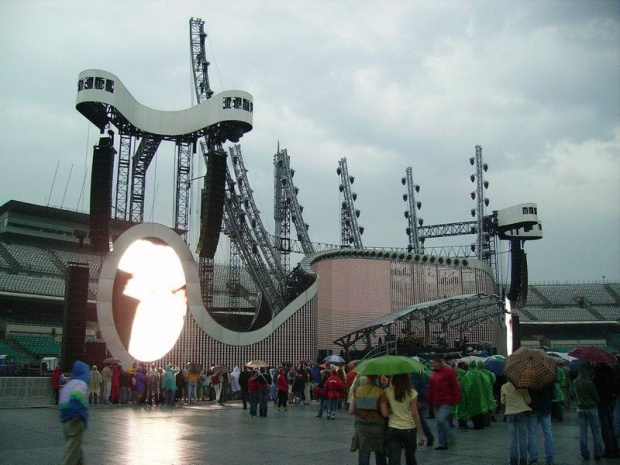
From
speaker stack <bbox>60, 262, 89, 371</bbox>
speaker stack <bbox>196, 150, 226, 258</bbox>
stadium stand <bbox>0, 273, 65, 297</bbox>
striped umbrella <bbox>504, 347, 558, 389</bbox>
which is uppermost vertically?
speaker stack <bbox>196, 150, 226, 258</bbox>

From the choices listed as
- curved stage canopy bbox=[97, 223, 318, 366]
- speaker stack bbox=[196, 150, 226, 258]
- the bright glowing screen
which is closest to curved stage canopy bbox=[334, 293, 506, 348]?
curved stage canopy bbox=[97, 223, 318, 366]

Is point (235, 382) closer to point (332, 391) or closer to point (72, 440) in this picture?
point (332, 391)

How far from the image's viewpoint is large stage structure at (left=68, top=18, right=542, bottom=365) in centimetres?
2903

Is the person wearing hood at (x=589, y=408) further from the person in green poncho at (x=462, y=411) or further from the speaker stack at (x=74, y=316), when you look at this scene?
the speaker stack at (x=74, y=316)

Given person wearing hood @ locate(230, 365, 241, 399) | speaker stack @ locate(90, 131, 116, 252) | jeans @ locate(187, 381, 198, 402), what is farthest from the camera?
speaker stack @ locate(90, 131, 116, 252)

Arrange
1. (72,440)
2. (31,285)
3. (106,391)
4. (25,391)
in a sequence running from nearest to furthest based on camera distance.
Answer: (72,440)
(25,391)
(106,391)
(31,285)

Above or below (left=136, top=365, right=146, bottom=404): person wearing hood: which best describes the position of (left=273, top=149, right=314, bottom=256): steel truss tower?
above

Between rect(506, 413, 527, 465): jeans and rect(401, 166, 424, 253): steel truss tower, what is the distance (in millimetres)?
55901

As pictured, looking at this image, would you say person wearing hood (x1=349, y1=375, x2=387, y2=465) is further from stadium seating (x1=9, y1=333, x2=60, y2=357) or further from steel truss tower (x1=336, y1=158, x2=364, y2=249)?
steel truss tower (x1=336, y1=158, x2=364, y2=249)

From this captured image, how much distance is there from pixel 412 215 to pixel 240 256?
90.8 ft

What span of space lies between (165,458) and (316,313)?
1107 inches

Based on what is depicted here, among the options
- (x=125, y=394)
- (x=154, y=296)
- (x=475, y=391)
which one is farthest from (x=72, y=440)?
(x=154, y=296)

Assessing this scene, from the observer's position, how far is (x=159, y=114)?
3481cm

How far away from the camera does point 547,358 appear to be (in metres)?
9.20
